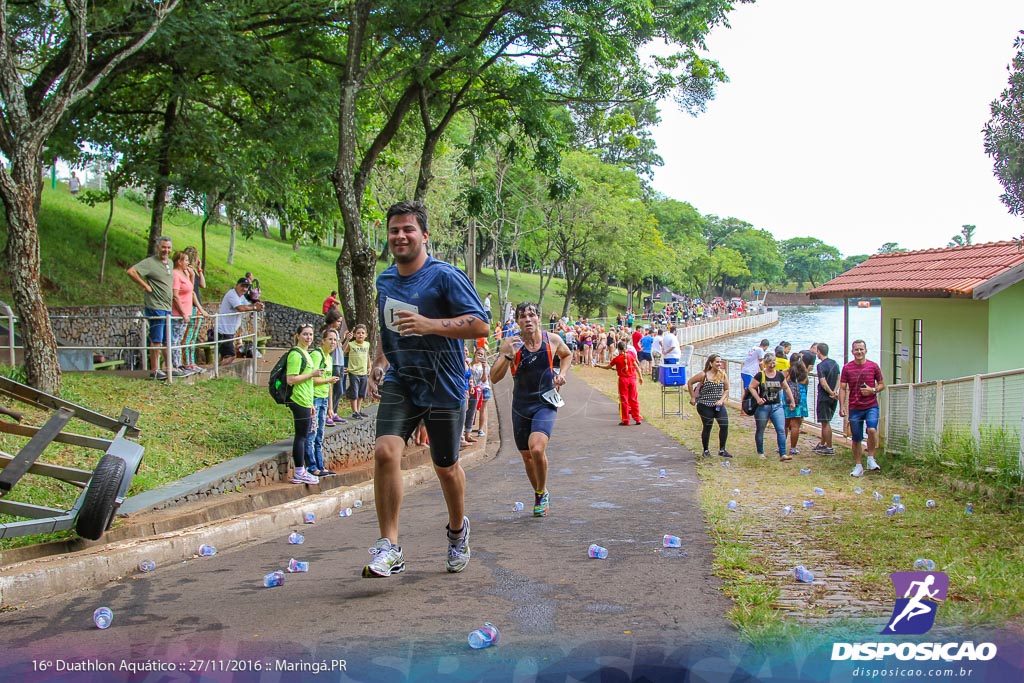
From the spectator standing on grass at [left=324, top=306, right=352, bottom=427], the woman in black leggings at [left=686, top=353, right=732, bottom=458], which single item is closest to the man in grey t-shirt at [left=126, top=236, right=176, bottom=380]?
the spectator standing on grass at [left=324, top=306, right=352, bottom=427]

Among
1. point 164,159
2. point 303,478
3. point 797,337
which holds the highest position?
point 164,159

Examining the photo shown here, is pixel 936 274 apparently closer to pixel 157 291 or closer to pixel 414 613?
pixel 157 291

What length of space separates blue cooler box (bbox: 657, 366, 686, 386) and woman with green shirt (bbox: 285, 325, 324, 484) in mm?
17518

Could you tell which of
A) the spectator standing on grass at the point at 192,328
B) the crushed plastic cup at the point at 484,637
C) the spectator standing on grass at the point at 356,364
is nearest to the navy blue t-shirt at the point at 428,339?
the crushed plastic cup at the point at 484,637

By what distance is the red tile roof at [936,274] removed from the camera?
1419 cm

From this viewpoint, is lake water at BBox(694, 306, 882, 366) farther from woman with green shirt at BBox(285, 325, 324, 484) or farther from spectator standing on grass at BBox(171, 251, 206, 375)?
woman with green shirt at BBox(285, 325, 324, 484)

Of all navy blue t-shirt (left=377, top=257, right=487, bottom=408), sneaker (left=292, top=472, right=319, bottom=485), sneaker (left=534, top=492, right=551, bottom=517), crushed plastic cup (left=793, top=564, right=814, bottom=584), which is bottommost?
sneaker (left=292, top=472, right=319, bottom=485)

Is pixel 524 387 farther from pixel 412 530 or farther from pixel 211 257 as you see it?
pixel 211 257

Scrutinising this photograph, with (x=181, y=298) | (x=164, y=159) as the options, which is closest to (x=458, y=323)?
(x=181, y=298)

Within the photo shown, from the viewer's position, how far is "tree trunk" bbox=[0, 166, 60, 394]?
390 inches

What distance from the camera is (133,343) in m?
20.0

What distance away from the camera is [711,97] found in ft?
69.6

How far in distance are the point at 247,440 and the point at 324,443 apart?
40.2 inches

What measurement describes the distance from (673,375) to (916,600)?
73.3ft
